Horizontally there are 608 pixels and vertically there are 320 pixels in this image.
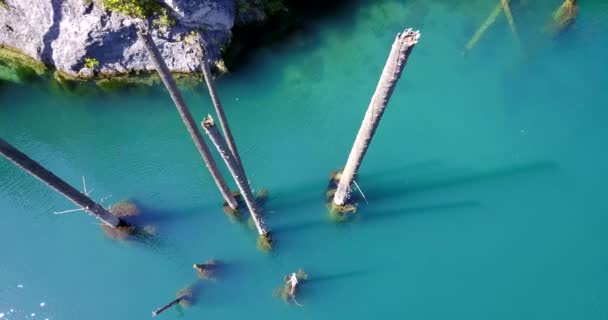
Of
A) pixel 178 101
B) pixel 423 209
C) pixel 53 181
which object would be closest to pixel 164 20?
pixel 53 181

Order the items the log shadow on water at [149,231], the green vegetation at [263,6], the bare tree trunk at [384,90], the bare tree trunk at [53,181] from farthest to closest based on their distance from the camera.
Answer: the green vegetation at [263,6], the log shadow on water at [149,231], the bare tree trunk at [53,181], the bare tree trunk at [384,90]

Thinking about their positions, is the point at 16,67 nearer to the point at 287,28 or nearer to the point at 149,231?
the point at 149,231

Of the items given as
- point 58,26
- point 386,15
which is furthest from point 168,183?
point 386,15

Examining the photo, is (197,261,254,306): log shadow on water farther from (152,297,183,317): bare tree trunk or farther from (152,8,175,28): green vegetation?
(152,8,175,28): green vegetation

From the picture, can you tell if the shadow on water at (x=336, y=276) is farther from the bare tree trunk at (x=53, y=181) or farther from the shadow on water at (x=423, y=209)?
the bare tree trunk at (x=53, y=181)

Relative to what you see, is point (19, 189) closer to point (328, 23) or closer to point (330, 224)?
point (330, 224)

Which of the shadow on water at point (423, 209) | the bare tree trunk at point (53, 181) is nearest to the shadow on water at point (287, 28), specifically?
the bare tree trunk at point (53, 181)
